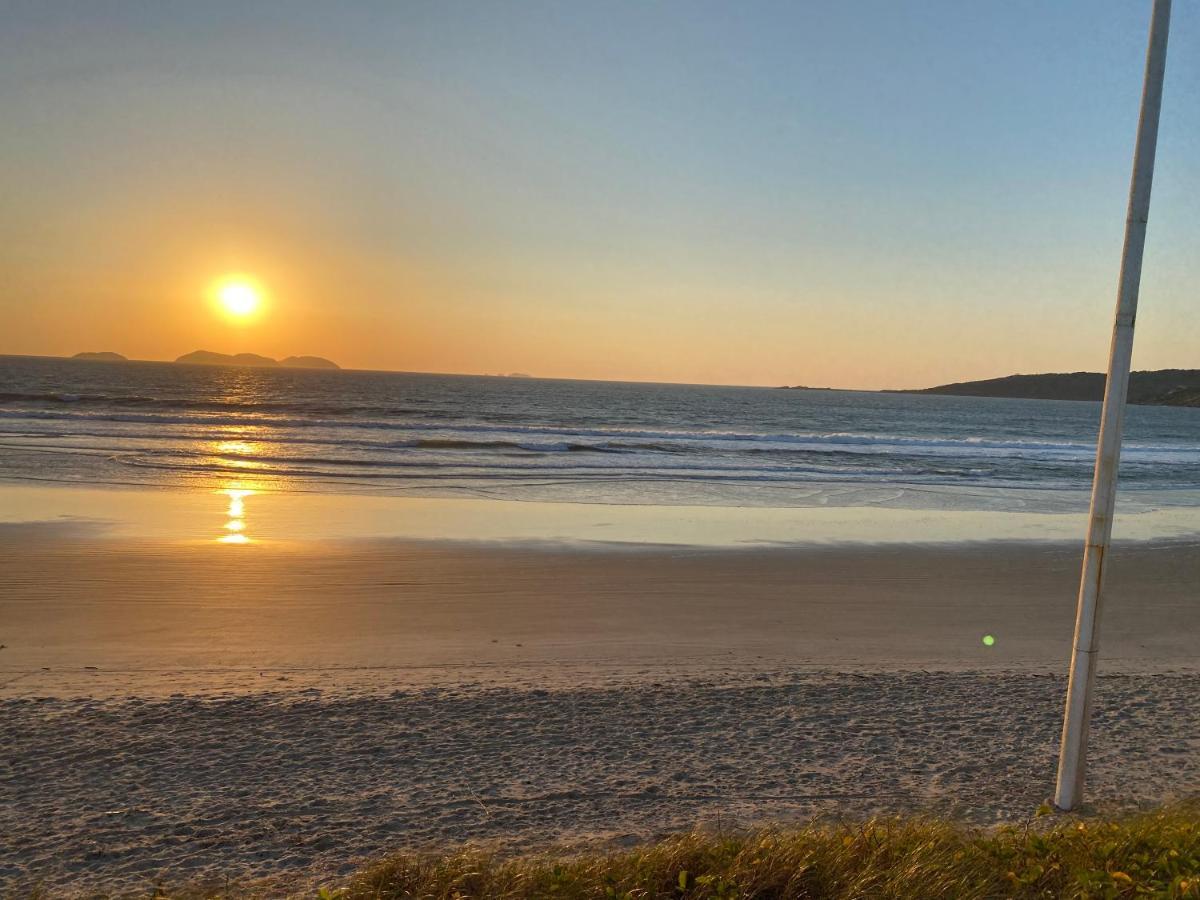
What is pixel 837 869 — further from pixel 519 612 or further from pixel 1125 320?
pixel 519 612

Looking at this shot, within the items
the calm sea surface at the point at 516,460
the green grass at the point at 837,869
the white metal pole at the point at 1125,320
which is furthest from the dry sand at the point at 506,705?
the calm sea surface at the point at 516,460

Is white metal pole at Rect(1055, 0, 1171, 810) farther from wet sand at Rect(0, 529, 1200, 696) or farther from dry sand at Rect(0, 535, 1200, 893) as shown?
wet sand at Rect(0, 529, 1200, 696)

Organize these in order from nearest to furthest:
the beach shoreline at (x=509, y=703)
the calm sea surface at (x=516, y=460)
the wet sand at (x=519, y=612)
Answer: the beach shoreline at (x=509, y=703)
the wet sand at (x=519, y=612)
the calm sea surface at (x=516, y=460)

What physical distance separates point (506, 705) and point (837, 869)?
9.98 ft

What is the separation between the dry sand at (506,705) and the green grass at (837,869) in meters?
0.49

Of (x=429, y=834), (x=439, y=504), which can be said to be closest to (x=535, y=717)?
(x=429, y=834)

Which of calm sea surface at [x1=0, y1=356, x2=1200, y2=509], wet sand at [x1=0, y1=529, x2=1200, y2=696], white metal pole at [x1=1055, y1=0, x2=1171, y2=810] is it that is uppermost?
white metal pole at [x1=1055, y1=0, x2=1171, y2=810]

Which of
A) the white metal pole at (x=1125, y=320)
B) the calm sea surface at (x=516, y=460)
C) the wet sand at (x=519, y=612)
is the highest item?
the white metal pole at (x=1125, y=320)

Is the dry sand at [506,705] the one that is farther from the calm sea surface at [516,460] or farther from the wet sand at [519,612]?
the calm sea surface at [516,460]

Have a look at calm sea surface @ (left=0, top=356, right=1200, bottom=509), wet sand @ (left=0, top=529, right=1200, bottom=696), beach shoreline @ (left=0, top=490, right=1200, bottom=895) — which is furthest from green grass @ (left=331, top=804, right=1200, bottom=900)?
calm sea surface @ (left=0, top=356, right=1200, bottom=509)

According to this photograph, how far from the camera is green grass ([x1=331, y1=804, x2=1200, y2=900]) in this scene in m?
3.58

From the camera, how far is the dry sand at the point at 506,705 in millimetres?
4500

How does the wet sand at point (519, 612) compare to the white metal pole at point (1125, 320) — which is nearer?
the white metal pole at point (1125, 320)

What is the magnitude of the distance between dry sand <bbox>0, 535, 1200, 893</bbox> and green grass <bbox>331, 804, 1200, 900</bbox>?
492 mm
